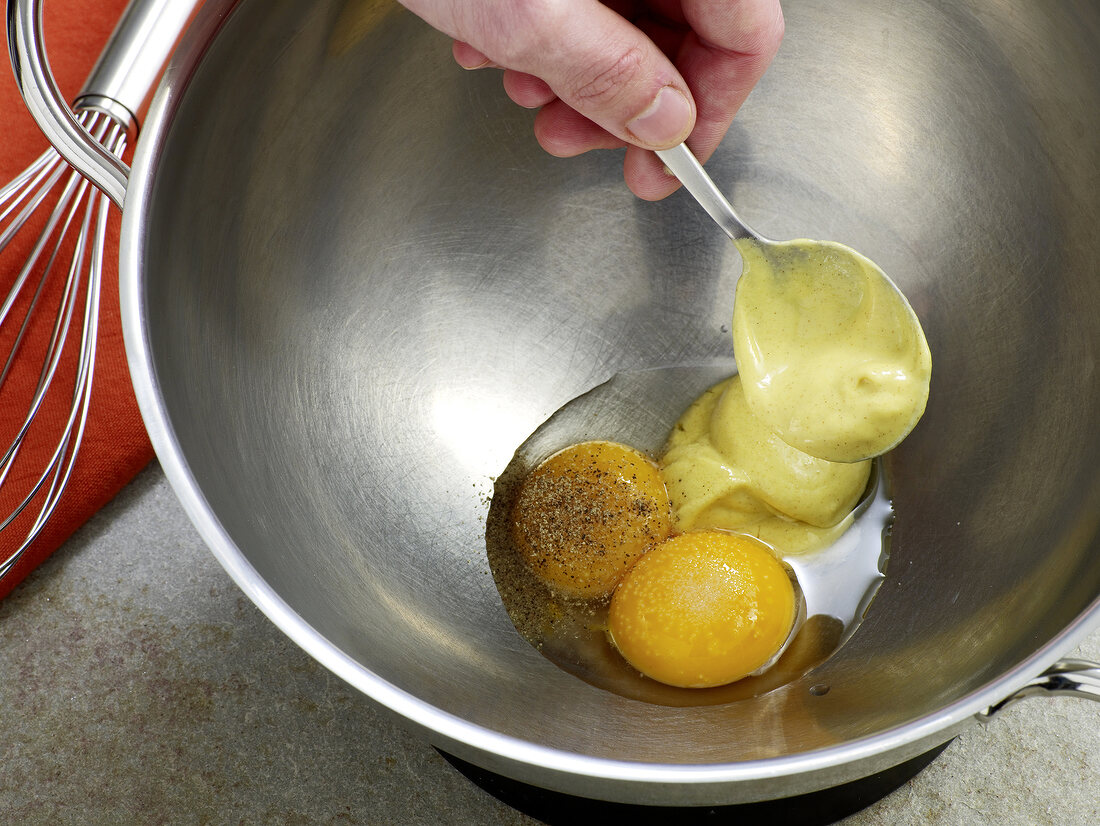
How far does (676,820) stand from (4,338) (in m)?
0.95

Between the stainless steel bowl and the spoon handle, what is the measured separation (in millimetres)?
252

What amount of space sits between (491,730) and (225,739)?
A: 45 cm

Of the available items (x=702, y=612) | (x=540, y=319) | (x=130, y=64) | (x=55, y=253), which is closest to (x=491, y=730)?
(x=702, y=612)

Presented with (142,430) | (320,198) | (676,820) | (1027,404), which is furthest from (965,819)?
(142,430)

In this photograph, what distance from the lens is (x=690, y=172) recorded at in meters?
0.81

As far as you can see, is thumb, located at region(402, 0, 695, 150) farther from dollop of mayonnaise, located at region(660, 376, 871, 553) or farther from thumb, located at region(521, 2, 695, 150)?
dollop of mayonnaise, located at region(660, 376, 871, 553)

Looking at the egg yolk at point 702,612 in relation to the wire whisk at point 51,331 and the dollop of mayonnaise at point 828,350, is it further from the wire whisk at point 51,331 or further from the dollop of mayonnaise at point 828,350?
the wire whisk at point 51,331

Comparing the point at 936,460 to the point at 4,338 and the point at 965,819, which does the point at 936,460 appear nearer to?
the point at 965,819

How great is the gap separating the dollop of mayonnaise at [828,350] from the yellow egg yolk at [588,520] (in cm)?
18

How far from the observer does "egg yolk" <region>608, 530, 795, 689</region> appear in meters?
0.84

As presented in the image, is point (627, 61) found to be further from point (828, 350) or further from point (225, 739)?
point (225, 739)

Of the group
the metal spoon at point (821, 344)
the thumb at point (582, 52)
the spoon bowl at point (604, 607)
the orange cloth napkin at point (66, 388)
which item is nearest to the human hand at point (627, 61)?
the thumb at point (582, 52)

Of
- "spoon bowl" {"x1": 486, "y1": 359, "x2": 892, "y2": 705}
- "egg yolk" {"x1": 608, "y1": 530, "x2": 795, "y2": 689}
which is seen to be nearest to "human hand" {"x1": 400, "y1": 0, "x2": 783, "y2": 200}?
"spoon bowl" {"x1": 486, "y1": 359, "x2": 892, "y2": 705}

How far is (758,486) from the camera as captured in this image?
0.95m
